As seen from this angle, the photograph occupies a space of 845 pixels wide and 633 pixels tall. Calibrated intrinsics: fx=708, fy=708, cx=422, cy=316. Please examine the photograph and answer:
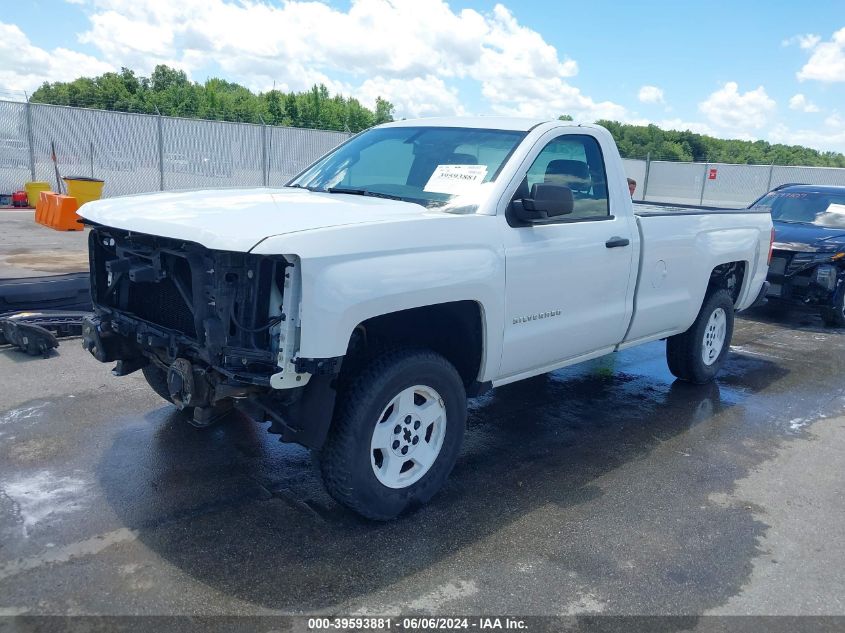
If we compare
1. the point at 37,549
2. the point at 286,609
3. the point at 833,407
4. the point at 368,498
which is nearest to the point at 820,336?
the point at 833,407

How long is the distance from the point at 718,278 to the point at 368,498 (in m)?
4.31

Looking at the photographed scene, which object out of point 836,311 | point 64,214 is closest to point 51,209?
point 64,214

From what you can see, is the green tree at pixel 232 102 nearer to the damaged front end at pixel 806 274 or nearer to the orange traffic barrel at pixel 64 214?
the orange traffic barrel at pixel 64 214

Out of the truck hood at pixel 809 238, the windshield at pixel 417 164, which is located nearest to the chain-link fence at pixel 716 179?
the truck hood at pixel 809 238

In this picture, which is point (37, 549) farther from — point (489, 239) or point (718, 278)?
point (718, 278)

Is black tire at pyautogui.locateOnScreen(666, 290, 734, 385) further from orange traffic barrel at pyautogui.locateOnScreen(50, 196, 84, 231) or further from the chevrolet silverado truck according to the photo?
orange traffic barrel at pyautogui.locateOnScreen(50, 196, 84, 231)

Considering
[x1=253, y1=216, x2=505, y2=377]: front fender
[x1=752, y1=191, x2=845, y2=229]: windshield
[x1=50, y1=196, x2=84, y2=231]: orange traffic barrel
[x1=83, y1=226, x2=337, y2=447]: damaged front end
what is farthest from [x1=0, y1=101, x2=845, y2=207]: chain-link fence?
[x1=253, y1=216, x2=505, y2=377]: front fender

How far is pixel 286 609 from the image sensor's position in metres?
2.96

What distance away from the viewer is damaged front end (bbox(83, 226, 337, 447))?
122 inches

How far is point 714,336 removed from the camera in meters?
6.46

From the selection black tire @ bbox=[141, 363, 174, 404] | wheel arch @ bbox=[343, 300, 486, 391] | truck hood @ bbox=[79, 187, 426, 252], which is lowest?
black tire @ bbox=[141, 363, 174, 404]

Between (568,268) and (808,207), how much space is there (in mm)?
7881

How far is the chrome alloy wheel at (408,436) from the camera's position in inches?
142

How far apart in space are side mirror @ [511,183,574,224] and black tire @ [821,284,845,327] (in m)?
7.00
